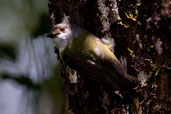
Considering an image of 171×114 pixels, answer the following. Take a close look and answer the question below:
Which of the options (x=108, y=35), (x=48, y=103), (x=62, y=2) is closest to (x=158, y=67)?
(x=108, y=35)

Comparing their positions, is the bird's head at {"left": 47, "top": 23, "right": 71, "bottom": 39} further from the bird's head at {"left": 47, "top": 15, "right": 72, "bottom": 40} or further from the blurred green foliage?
the blurred green foliage

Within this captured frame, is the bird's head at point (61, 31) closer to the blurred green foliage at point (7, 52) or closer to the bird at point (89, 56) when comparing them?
the bird at point (89, 56)

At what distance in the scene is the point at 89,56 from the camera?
2.54 metres

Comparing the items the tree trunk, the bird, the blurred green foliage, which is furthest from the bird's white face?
the blurred green foliage

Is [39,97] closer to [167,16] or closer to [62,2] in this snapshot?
[62,2]

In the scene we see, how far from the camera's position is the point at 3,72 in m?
3.15

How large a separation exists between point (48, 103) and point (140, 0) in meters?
1.79

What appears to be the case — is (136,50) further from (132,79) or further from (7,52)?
(7,52)

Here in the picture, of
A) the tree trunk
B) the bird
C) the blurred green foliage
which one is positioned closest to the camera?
the tree trunk

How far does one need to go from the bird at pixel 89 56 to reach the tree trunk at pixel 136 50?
5 centimetres

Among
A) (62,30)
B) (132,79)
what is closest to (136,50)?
(132,79)

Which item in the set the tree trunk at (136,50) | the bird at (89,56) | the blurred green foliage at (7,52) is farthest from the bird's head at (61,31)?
the blurred green foliage at (7,52)

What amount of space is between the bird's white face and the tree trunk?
0.86ft

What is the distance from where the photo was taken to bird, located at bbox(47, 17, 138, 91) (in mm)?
2340
